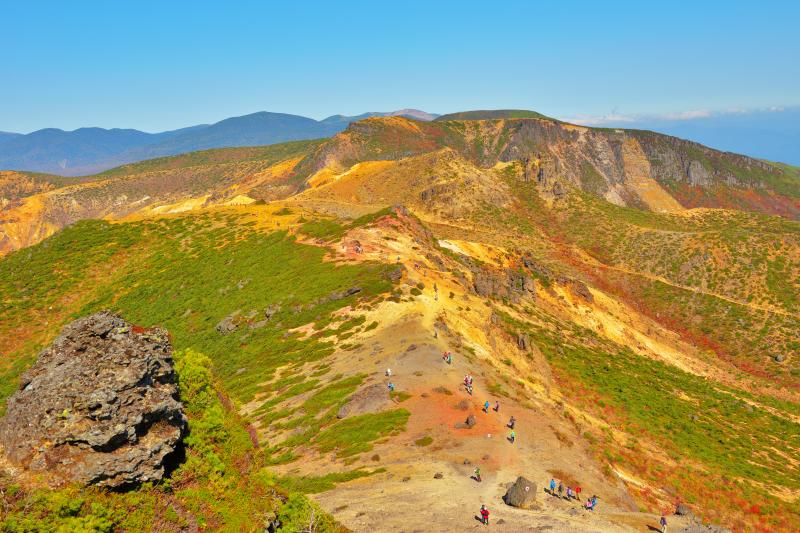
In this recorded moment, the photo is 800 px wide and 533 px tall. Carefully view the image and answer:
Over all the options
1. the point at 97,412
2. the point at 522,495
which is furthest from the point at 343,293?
the point at 97,412

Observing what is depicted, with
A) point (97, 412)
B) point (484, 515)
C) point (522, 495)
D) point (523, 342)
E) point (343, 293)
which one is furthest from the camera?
point (343, 293)

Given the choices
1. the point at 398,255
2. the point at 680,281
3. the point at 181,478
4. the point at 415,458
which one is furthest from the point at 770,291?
the point at 181,478

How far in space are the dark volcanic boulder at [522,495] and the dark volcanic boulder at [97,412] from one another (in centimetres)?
1700

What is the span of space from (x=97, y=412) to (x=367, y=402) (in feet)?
70.0

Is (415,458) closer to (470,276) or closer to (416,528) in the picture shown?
(416,528)

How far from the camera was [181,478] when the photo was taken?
57.6 feet

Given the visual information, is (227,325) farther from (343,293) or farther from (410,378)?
(410,378)

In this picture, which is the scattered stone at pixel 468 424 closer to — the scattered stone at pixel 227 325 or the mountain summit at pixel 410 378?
the mountain summit at pixel 410 378

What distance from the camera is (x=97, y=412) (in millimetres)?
16406

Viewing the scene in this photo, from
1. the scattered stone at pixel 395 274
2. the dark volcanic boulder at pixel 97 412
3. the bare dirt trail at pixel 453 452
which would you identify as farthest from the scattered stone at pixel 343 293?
the dark volcanic boulder at pixel 97 412

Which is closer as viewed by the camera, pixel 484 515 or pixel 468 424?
pixel 484 515

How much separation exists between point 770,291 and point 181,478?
134 metres

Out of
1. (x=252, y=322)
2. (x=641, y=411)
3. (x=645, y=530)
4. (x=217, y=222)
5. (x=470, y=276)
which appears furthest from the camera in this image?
(x=217, y=222)

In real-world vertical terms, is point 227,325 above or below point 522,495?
above
